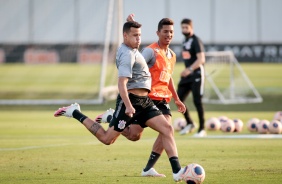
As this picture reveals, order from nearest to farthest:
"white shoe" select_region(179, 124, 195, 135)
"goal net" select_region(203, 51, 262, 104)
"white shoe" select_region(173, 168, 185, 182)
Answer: "white shoe" select_region(173, 168, 185, 182), "white shoe" select_region(179, 124, 195, 135), "goal net" select_region(203, 51, 262, 104)

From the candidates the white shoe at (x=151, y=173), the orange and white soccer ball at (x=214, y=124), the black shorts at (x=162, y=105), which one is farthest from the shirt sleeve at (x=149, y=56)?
the orange and white soccer ball at (x=214, y=124)

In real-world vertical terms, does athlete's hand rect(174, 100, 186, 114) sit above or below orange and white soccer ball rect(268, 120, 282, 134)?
above

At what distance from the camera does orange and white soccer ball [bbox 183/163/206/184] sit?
33.6 ft

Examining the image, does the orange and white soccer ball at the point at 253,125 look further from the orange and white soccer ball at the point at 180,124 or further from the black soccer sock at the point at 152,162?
the black soccer sock at the point at 152,162

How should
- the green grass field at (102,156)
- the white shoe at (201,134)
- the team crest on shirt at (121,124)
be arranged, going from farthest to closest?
the white shoe at (201,134) < the green grass field at (102,156) < the team crest on shirt at (121,124)

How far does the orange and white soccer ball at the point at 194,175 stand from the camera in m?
10.2

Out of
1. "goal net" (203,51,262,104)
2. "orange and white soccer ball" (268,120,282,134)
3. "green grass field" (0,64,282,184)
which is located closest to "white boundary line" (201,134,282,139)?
"orange and white soccer ball" (268,120,282,134)

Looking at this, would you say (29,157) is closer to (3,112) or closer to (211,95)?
(3,112)

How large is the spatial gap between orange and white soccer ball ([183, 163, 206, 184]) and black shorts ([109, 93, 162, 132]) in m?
1.00

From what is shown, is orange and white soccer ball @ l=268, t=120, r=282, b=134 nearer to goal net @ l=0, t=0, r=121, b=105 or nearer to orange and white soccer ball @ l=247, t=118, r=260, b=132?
orange and white soccer ball @ l=247, t=118, r=260, b=132

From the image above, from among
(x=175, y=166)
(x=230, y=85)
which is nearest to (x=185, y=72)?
(x=175, y=166)

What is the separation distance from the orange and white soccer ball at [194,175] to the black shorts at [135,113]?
1002 millimetres

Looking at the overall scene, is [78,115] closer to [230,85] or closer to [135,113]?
[135,113]

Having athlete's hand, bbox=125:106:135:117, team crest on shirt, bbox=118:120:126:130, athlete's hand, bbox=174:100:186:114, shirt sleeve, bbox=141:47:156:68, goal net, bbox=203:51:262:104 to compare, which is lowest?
goal net, bbox=203:51:262:104
